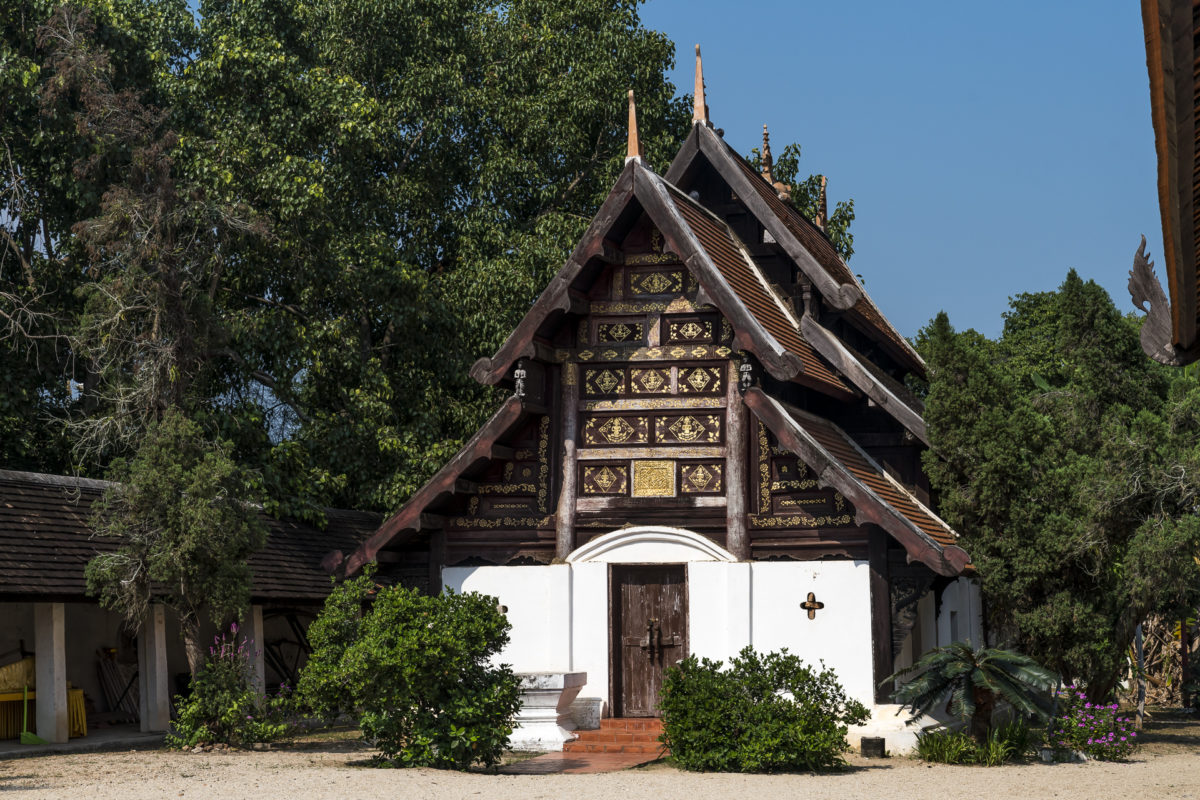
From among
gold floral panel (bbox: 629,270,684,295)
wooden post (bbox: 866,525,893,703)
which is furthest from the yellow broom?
wooden post (bbox: 866,525,893,703)

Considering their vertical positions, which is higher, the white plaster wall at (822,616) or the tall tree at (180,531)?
the tall tree at (180,531)

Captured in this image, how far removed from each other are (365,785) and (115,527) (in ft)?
19.0

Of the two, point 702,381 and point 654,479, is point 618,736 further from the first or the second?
point 702,381

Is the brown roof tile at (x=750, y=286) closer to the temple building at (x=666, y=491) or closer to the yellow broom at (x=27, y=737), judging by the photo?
the temple building at (x=666, y=491)

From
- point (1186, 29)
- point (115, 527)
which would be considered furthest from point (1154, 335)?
point (115, 527)

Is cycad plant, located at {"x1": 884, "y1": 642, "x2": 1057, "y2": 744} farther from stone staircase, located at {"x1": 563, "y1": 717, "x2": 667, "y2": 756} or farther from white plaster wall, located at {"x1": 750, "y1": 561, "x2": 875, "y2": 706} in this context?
stone staircase, located at {"x1": 563, "y1": 717, "x2": 667, "y2": 756}

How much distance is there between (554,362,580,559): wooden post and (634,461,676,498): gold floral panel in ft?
2.63

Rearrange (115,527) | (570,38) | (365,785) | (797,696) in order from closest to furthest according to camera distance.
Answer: (365,785) < (797,696) < (115,527) < (570,38)

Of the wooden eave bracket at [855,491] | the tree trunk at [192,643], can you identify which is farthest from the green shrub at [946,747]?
the tree trunk at [192,643]

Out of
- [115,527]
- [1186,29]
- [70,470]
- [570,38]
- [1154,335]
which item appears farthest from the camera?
[570,38]

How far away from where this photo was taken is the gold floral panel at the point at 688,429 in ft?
56.2

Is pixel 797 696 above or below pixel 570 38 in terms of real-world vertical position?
below

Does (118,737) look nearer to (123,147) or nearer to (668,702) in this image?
(668,702)

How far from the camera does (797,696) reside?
45.7 feet
